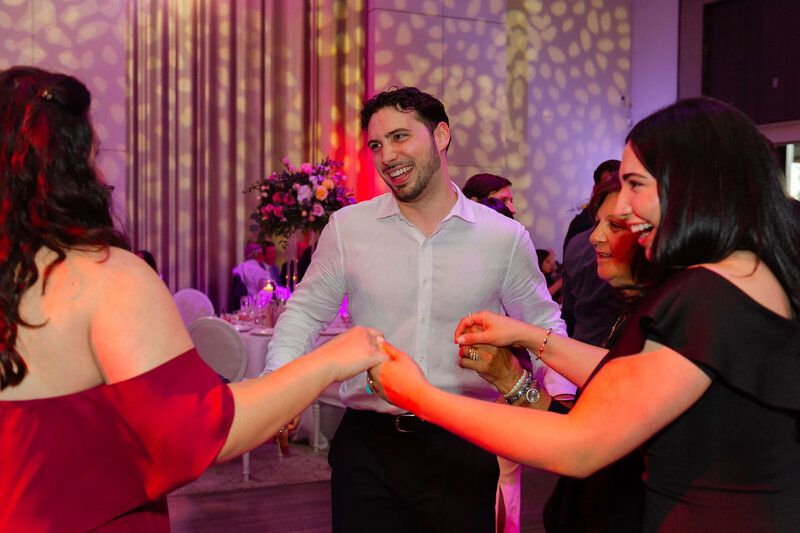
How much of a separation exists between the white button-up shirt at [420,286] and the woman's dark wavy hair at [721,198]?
127 centimetres

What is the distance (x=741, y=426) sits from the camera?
1.32m

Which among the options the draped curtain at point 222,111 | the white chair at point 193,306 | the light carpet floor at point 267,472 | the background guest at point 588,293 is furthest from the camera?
the draped curtain at point 222,111

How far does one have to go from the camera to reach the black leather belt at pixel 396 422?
237cm

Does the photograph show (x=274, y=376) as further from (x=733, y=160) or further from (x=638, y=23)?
(x=638, y=23)

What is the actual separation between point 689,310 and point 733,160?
270 mm

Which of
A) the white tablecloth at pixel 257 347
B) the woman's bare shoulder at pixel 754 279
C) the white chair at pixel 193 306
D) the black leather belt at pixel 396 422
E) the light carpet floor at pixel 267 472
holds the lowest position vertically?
the light carpet floor at pixel 267 472

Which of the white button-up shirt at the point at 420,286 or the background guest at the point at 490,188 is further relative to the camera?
the background guest at the point at 490,188

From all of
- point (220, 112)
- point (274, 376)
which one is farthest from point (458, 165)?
point (274, 376)

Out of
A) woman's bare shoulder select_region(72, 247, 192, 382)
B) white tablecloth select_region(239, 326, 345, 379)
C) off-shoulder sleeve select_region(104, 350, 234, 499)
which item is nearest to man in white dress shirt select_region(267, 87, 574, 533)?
off-shoulder sleeve select_region(104, 350, 234, 499)

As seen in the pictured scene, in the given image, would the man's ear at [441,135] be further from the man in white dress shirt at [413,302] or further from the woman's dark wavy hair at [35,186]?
the woman's dark wavy hair at [35,186]

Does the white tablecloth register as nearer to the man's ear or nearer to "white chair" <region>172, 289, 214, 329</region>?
"white chair" <region>172, 289, 214, 329</region>

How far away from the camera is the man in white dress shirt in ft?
7.84

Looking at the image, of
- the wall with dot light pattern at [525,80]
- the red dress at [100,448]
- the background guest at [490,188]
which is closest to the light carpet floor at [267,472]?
the background guest at [490,188]

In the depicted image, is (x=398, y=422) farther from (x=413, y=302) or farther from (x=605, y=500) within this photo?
(x=605, y=500)
